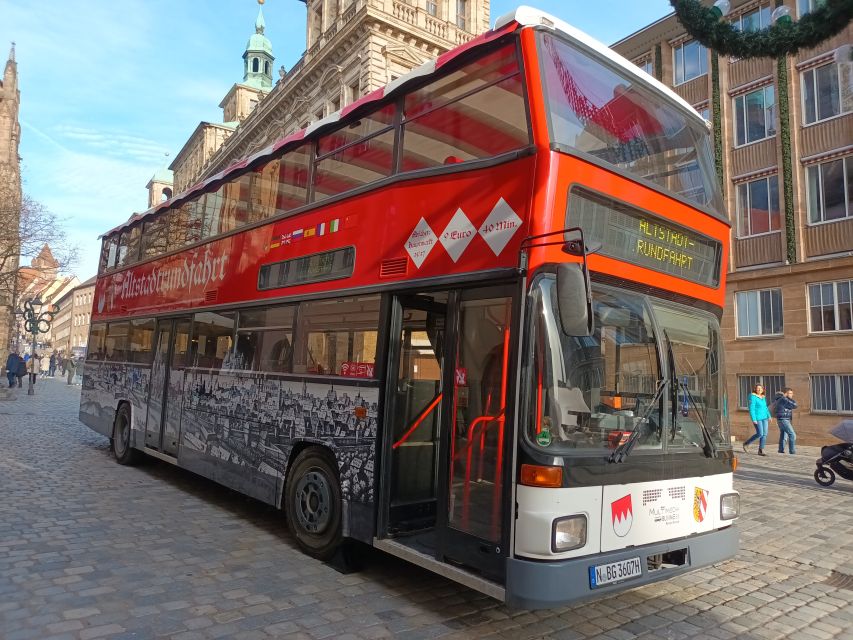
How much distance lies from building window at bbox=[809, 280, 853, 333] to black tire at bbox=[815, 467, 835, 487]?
1028 cm

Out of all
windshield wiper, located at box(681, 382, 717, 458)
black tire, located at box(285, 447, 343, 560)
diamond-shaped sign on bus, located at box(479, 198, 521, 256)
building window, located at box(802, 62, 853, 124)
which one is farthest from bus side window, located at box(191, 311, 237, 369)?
building window, located at box(802, 62, 853, 124)

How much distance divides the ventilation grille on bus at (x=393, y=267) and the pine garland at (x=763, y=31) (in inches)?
227

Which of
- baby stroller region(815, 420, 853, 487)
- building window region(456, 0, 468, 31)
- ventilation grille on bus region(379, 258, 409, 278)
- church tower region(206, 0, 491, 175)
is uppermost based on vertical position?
building window region(456, 0, 468, 31)

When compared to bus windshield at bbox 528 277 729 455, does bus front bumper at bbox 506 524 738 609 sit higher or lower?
lower

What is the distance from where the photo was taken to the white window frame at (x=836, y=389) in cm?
1890

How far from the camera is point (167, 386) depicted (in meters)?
9.14

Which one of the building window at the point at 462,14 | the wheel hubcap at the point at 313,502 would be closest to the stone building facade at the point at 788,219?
the building window at the point at 462,14

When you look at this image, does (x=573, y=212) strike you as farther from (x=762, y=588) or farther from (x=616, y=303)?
(x=762, y=588)

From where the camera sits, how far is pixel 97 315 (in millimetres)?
12773

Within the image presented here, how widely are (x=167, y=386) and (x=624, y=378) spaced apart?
7107 mm

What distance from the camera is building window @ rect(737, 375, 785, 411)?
20812mm

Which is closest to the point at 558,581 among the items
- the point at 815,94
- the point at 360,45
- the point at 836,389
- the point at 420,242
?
the point at 420,242

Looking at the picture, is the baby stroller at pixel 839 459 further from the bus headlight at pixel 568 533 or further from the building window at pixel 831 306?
the building window at pixel 831 306

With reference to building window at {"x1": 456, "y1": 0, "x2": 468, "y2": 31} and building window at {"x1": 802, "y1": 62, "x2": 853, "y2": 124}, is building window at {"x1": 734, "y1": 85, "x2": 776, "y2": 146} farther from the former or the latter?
building window at {"x1": 456, "y1": 0, "x2": 468, "y2": 31}
